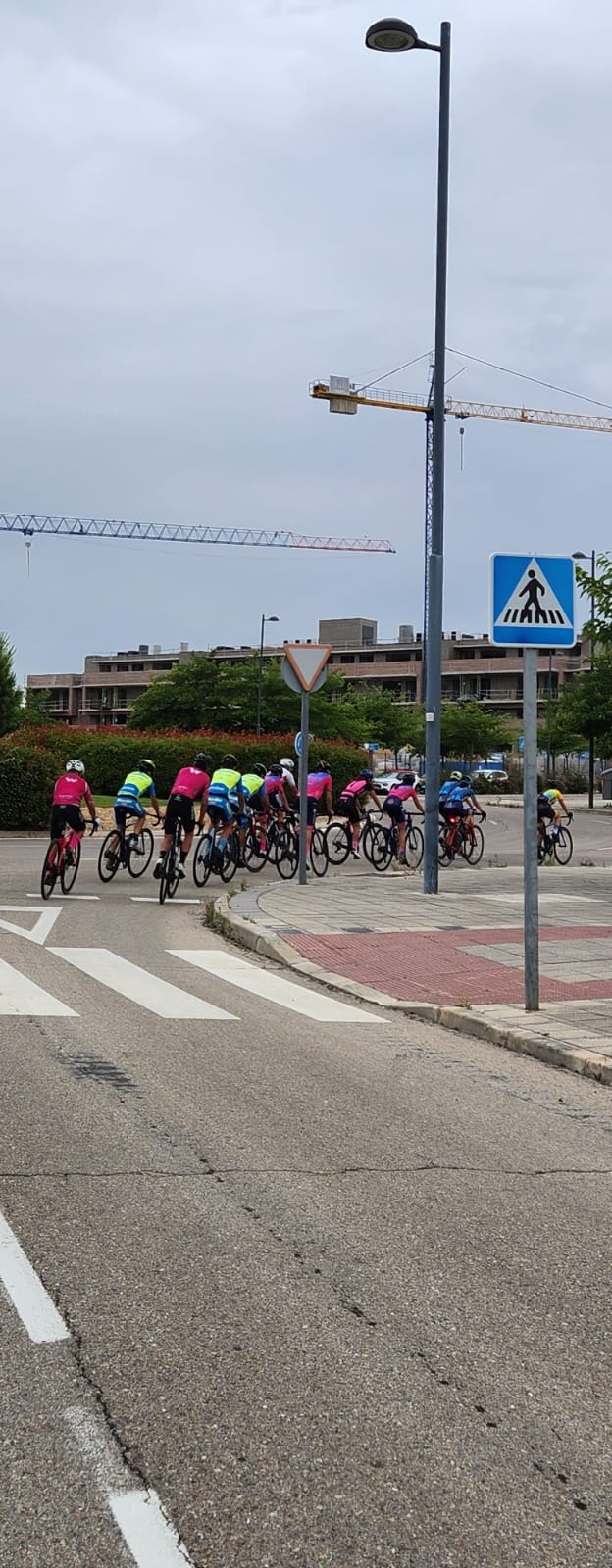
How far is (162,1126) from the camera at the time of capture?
19.4ft

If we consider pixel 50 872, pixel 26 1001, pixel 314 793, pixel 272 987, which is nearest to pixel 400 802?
pixel 314 793

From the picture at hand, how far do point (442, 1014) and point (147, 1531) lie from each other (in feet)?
21.4

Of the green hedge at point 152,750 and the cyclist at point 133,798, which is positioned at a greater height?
the green hedge at point 152,750

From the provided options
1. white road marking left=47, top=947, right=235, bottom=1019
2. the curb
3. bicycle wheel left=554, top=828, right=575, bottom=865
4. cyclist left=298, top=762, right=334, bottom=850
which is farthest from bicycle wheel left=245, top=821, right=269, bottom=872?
white road marking left=47, top=947, right=235, bottom=1019

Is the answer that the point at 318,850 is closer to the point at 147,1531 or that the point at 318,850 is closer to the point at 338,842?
the point at 338,842

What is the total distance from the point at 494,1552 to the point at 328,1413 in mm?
609

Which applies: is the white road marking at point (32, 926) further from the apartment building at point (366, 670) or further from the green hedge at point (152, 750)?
the apartment building at point (366, 670)

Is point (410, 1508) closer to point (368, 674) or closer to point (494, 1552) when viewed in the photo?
point (494, 1552)

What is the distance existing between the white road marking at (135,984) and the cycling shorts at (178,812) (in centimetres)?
506

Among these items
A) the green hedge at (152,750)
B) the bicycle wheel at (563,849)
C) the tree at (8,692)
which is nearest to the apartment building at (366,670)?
the tree at (8,692)

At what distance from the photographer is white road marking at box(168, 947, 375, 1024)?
30.3ft

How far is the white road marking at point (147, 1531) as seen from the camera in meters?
2.66

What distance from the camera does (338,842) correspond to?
22.5 meters

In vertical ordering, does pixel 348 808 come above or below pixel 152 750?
below
